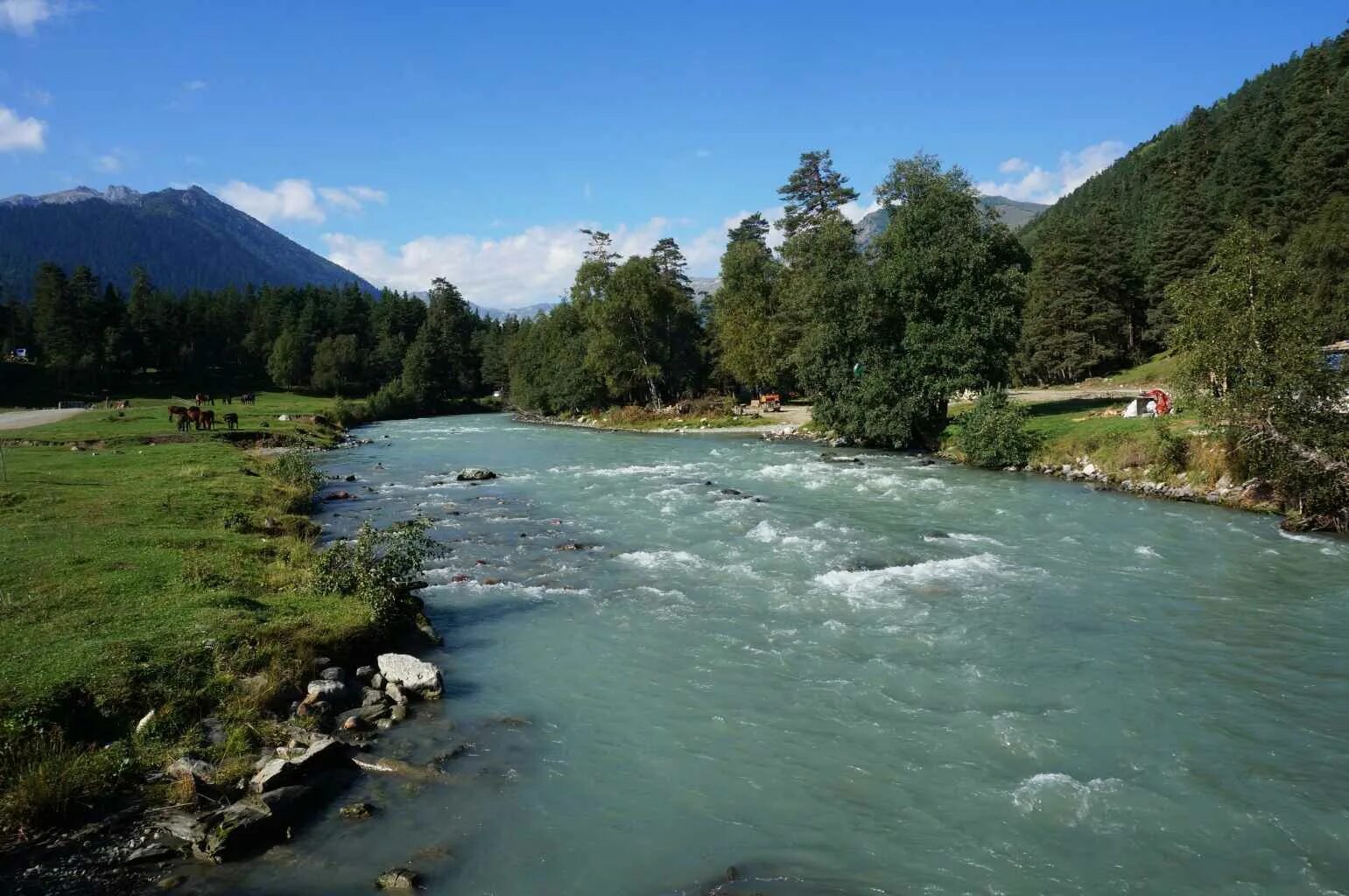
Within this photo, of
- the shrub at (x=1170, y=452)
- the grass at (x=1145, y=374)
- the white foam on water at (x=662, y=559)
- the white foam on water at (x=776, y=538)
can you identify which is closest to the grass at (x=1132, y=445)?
the shrub at (x=1170, y=452)

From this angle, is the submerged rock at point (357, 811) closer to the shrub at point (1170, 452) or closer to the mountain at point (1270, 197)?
the shrub at point (1170, 452)

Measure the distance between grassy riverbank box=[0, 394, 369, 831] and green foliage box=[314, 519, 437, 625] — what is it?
423 mm

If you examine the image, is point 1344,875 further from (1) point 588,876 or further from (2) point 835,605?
(2) point 835,605

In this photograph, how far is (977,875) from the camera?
8.11 m

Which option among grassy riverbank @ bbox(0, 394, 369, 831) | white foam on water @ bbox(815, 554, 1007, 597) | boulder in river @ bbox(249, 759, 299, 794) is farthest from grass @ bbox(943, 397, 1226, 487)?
boulder in river @ bbox(249, 759, 299, 794)

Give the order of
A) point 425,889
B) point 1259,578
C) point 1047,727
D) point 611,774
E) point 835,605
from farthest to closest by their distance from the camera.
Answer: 1. point 1259,578
2. point 835,605
3. point 1047,727
4. point 611,774
5. point 425,889

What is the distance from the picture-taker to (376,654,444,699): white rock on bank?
12438mm

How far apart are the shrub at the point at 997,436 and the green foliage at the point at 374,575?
27871 mm

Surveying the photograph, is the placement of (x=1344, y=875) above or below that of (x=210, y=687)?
below

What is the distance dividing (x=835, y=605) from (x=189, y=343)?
406 ft

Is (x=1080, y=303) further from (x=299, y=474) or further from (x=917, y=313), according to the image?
(x=299, y=474)

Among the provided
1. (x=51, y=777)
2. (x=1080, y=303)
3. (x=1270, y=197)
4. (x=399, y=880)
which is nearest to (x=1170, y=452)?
(x=399, y=880)

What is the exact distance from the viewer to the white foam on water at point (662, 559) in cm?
2036

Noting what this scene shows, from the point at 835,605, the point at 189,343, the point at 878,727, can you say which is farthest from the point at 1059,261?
the point at 189,343
